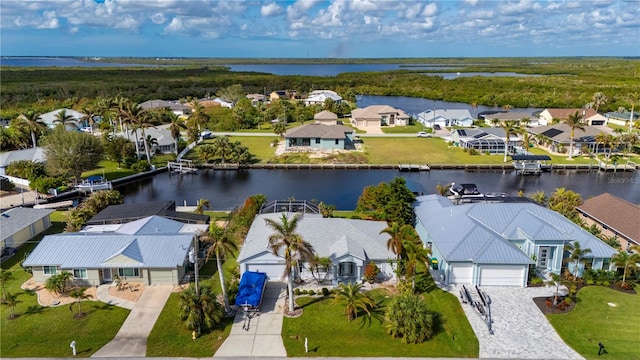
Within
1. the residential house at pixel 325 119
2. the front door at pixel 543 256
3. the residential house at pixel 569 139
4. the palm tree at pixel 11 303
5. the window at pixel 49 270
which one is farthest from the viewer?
the residential house at pixel 325 119

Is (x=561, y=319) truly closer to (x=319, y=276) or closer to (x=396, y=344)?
(x=396, y=344)

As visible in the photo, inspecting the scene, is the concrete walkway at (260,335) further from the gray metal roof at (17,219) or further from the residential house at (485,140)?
the residential house at (485,140)

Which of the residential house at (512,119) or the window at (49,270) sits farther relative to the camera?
the residential house at (512,119)

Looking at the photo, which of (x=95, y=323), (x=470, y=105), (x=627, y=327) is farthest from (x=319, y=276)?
(x=470, y=105)

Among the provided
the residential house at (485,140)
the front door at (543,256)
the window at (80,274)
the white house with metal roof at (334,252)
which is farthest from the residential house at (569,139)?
the window at (80,274)

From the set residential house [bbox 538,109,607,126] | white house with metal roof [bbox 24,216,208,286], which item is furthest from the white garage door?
residential house [bbox 538,109,607,126]

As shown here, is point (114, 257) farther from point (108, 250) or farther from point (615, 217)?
point (615, 217)

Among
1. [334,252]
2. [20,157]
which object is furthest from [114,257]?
[20,157]
